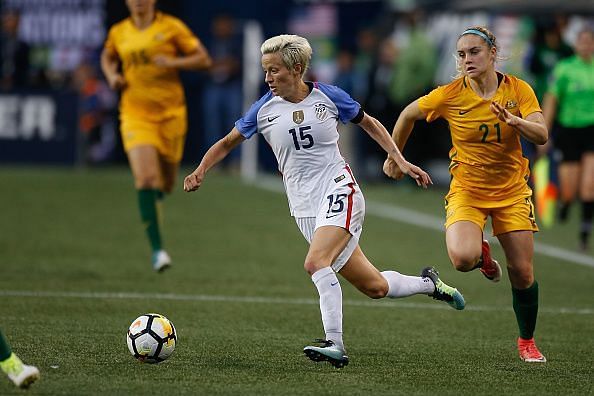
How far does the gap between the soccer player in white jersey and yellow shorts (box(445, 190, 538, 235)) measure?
1.48 feet

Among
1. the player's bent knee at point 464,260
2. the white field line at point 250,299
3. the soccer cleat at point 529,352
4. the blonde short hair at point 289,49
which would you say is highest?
the blonde short hair at point 289,49

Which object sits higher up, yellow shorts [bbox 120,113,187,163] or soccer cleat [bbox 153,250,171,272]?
yellow shorts [bbox 120,113,187,163]

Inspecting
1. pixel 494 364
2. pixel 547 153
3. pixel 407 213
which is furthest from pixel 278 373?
pixel 547 153

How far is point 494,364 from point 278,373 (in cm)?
137

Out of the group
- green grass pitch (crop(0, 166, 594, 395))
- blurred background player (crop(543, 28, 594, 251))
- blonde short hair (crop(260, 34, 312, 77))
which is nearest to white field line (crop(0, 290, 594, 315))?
green grass pitch (crop(0, 166, 594, 395))

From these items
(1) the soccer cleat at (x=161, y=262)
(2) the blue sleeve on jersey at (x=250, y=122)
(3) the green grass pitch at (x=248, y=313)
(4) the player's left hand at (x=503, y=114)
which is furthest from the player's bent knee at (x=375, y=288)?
(1) the soccer cleat at (x=161, y=262)

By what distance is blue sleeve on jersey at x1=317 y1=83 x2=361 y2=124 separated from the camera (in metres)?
7.99

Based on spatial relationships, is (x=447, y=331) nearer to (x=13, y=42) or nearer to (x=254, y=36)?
(x=254, y=36)

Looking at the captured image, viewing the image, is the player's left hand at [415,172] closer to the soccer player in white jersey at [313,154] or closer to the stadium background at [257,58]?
the soccer player in white jersey at [313,154]

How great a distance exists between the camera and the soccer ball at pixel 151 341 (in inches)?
296

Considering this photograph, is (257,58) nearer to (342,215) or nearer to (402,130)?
(402,130)

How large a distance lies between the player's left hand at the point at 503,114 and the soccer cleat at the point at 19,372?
2878 millimetres

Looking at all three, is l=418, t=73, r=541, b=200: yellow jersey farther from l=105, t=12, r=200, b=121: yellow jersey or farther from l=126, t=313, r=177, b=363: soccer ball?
l=105, t=12, r=200, b=121: yellow jersey

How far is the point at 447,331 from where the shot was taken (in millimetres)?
9312
